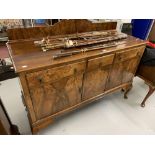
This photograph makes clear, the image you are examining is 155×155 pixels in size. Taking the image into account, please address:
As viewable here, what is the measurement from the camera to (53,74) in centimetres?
98

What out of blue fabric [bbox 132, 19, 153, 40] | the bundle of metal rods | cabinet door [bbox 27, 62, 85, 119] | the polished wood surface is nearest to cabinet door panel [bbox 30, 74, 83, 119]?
cabinet door [bbox 27, 62, 85, 119]

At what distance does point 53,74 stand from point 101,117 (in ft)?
3.17

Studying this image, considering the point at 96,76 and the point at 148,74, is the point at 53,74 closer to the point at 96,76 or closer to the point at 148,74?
the point at 96,76

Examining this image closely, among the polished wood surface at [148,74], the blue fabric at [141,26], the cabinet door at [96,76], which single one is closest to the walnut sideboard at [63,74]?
the cabinet door at [96,76]

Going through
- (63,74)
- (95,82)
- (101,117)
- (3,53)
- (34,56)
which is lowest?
Result: (101,117)

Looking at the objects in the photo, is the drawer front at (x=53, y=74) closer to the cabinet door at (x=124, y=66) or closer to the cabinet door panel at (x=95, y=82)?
the cabinet door panel at (x=95, y=82)

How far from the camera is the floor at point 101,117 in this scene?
4.90ft

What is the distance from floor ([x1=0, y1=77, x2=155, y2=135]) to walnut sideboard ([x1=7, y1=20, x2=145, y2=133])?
0.30 meters

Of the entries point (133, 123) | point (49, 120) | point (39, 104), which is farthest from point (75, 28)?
point (133, 123)

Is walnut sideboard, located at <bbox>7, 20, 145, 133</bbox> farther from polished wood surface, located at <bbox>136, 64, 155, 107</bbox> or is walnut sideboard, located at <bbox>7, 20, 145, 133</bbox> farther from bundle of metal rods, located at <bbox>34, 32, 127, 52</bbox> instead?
polished wood surface, located at <bbox>136, 64, 155, 107</bbox>

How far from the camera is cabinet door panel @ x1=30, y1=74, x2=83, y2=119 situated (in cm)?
104

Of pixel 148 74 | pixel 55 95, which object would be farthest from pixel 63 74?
pixel 148 74
